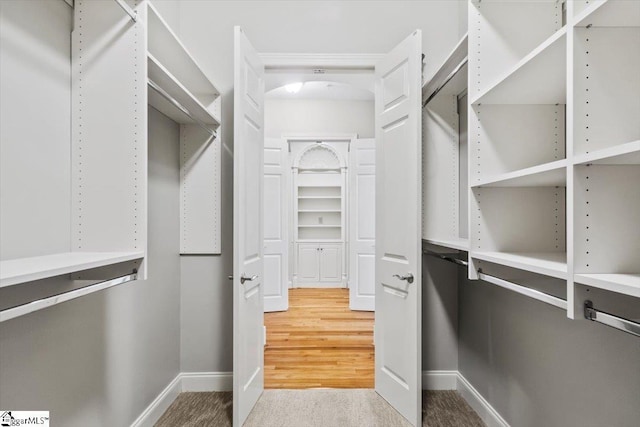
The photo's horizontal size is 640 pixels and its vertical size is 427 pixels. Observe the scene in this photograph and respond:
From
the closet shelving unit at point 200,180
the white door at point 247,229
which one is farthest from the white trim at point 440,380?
the closet shelving unit at point 200,180

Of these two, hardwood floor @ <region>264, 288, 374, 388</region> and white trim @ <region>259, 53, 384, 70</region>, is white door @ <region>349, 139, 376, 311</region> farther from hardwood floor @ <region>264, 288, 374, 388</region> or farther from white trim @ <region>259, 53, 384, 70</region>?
white trim @ <region>259, 53, 384, 70</region>

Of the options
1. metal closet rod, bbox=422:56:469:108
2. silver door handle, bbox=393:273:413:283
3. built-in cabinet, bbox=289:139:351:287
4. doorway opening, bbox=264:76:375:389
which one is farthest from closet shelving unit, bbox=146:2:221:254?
built-in cabinet, bbox=289:139:351:287

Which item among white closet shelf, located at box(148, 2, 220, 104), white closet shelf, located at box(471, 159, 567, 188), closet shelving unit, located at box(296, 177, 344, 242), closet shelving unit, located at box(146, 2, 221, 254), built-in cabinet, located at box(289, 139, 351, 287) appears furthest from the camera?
closet shelving unit, located at box(296, 177, 344, 242)

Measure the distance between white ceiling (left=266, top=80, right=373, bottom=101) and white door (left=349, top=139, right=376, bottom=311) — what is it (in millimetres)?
972

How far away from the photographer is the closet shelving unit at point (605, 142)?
910 millimetres

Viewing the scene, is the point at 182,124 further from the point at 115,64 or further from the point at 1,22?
the point at 1,22

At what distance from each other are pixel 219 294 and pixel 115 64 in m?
1.63

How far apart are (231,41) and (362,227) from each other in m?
2.82

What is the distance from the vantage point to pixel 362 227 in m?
4.64

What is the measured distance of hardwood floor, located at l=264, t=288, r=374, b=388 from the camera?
267 centimetres

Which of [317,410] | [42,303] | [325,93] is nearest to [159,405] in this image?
[317,410]

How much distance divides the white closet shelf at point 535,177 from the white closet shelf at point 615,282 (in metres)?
0.30

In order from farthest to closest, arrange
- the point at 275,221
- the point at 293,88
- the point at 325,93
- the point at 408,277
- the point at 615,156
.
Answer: the point at 325,93
the point at 293,88
the point at 275,221
the point at 408,277
the point at 615,156

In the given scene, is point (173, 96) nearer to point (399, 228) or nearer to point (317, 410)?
point (399, 228)
